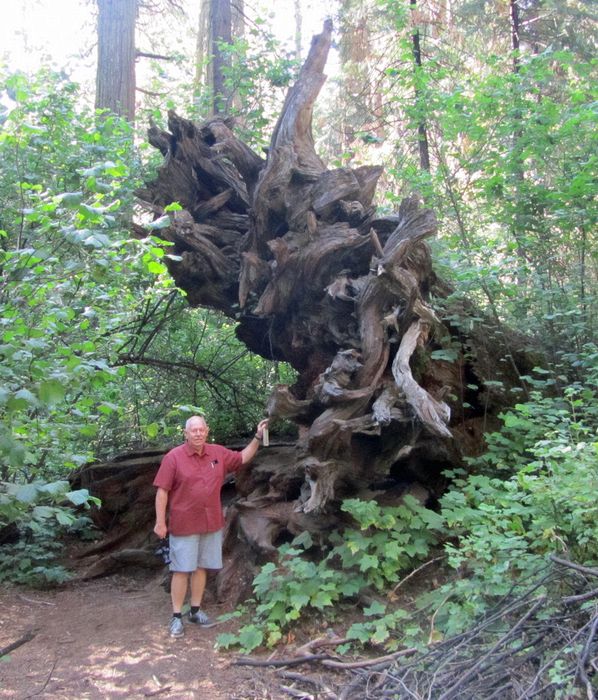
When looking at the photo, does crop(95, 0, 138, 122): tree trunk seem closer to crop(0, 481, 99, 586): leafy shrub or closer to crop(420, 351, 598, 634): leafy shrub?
crop(0, 481, 99, 586): leafy shrub

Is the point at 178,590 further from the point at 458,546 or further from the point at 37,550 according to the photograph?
the point at 37,550

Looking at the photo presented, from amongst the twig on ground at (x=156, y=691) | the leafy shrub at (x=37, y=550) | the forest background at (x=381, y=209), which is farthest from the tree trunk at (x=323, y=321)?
the twig on ground at (x=156, y=691)

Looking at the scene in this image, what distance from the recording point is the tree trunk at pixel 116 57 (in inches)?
435

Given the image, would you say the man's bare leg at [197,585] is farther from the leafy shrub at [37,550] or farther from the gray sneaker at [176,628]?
the leafy shrub at [37,550]

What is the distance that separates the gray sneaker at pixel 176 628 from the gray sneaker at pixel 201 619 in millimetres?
176

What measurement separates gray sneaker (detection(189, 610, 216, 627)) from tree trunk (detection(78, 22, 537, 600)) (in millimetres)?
472

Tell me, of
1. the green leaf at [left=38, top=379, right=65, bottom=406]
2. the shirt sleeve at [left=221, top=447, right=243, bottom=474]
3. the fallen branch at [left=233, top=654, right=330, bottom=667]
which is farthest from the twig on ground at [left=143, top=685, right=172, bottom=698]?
the green leaf at [left=38, top=379, right=65, bottom=406]

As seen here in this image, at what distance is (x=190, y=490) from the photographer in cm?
576

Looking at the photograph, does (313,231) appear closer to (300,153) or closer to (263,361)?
(300,153)

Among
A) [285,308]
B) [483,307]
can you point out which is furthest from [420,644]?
[483,307]

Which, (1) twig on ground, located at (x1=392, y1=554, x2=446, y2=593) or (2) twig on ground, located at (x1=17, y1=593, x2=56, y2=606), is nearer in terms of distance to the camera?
(1) twig on ground, located at (x1=392, y1=554, x2=446, y2=593)

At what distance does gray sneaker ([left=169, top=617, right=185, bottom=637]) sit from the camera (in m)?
5.41

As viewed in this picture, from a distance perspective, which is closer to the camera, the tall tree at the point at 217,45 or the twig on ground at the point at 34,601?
the twig on ground at the point at 34,601

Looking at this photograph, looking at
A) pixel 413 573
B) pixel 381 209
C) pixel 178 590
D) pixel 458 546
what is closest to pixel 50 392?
pixel 178 590
